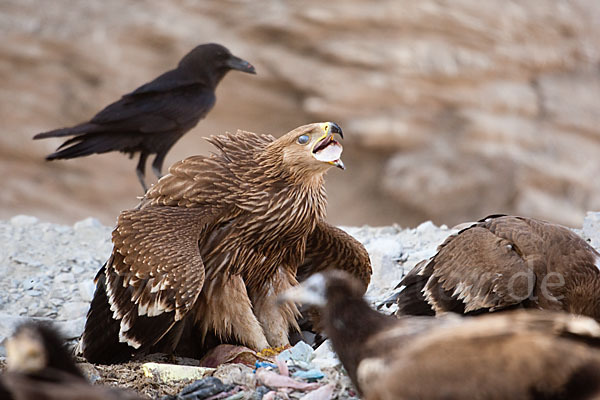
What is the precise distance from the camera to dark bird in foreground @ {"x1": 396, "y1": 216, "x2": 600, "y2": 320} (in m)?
3.72

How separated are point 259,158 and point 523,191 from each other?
846 centimetres

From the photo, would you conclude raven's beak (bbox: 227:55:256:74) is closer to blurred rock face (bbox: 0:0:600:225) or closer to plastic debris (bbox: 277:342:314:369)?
plastic debris (bbox: 277:342:314:369)

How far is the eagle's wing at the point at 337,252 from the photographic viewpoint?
4.48 metres

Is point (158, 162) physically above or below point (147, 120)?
below

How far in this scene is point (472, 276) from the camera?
3957mm

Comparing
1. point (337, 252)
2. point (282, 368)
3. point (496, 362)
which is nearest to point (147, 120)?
point (337, 252)

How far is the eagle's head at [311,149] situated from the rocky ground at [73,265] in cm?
96

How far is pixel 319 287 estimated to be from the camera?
10.2ft

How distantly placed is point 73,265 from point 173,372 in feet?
7.83

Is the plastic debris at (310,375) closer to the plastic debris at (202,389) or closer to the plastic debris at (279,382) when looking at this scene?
the plastic debris at (279,382)

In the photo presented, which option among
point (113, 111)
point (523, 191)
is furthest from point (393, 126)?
point (113, 111)

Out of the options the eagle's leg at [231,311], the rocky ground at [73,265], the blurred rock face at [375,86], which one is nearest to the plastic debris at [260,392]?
the rocky ground at [73,265]

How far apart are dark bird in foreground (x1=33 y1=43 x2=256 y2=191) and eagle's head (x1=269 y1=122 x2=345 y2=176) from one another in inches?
108

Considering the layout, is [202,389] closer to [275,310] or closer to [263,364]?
[263,364]
